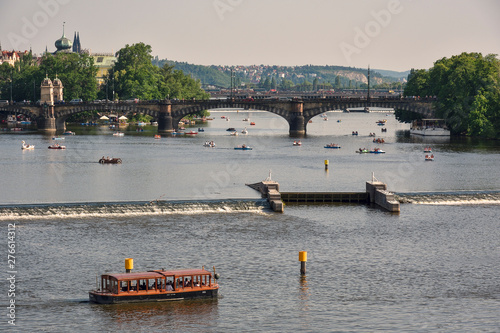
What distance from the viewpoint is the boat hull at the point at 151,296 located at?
188 feet

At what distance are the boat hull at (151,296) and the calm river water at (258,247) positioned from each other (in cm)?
53

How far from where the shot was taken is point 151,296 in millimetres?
58031

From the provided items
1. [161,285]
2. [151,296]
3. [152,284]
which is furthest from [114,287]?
[152,284]

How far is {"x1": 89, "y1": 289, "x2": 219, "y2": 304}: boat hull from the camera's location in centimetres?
5728

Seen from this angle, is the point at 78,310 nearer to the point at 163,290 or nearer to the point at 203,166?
the point at 163,290

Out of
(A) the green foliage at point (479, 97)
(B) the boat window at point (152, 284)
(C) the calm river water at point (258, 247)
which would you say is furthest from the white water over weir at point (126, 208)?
(A) the green foliage at point (479, 97)

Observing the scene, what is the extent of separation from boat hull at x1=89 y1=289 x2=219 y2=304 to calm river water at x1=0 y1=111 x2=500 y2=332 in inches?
21.0

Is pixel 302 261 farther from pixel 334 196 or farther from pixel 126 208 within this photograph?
pixel 334 196

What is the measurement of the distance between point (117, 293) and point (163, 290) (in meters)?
3.19

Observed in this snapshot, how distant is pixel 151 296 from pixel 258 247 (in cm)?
1813

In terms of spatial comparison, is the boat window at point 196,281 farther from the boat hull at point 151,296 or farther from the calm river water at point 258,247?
the calm river water at point 258,247

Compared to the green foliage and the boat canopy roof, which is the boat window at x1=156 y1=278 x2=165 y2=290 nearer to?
the boat canopy roof

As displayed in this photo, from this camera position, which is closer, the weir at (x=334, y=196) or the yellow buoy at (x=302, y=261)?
the yellow buoy at (x=302, y=261)

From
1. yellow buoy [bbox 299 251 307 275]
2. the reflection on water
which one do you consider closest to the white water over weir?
yellow buoy [bbox 299 251 307 275]
